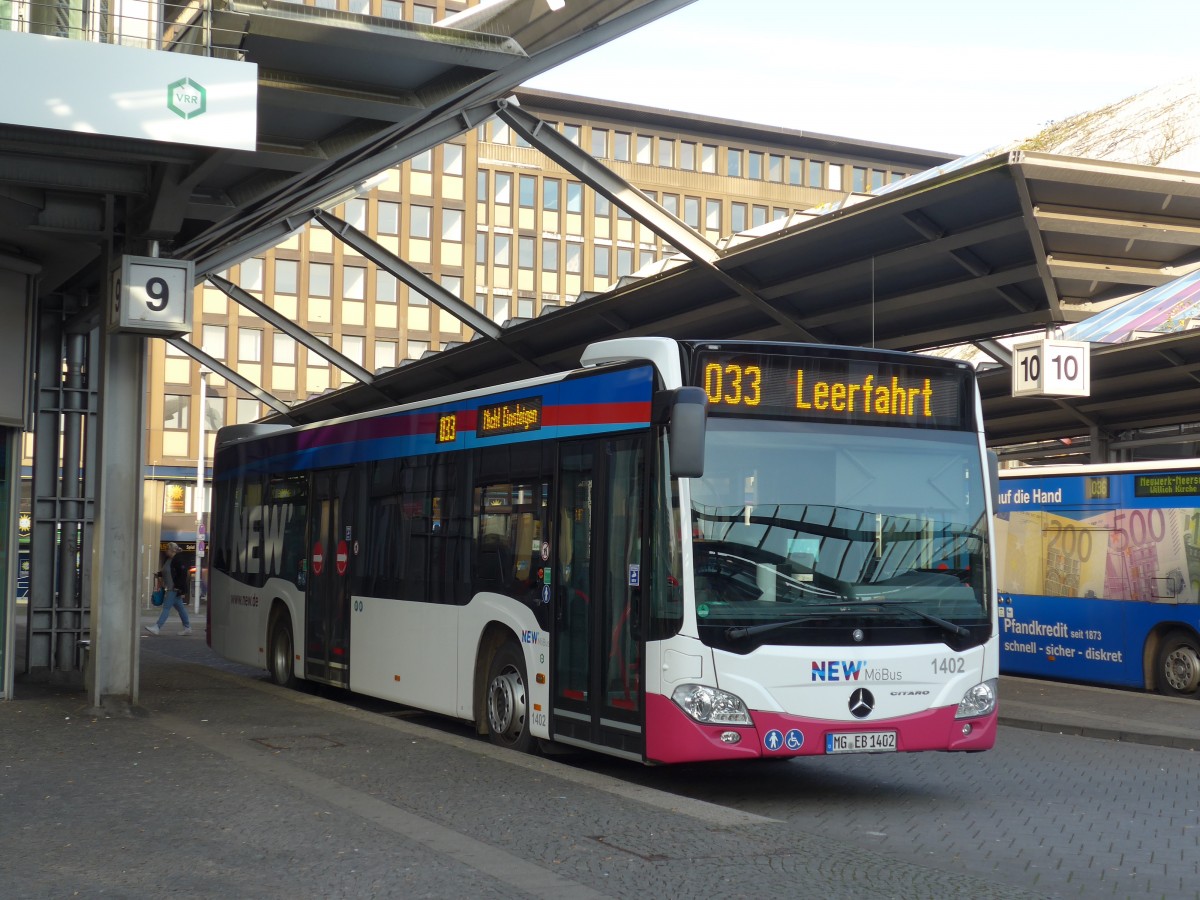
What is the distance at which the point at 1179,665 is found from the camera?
56.9 feet

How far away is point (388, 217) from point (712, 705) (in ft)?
198

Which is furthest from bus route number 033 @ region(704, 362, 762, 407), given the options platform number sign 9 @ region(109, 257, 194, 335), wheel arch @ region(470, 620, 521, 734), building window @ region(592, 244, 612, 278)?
building window @ region(592, 244, 612, 278)

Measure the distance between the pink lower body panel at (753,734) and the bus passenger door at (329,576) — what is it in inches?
250

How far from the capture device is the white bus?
9336 mm

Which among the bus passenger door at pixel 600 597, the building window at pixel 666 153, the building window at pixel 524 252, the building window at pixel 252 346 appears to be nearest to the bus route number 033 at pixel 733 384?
the bus passenger door at pixel 600 597

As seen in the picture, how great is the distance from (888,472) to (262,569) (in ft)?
33.0

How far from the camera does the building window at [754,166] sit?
3103 inches

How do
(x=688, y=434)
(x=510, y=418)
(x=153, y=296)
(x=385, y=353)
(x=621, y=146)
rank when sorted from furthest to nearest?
(x=621, y=146), (x=385, y=353), (x=153, y=296), (x=510, y=418), (x=688, y=434)

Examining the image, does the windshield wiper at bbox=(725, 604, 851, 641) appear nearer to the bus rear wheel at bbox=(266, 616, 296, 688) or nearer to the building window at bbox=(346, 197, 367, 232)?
the bus rear wheel at bbox=(266, 616, 296, 688)

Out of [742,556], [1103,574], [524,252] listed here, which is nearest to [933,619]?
[742,556]

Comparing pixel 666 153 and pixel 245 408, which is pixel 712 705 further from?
pixel 666 153

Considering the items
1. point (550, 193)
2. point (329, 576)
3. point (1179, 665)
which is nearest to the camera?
point (329, 576)

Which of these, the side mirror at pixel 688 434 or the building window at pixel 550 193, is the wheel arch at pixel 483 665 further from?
the building window at pixel 550 193

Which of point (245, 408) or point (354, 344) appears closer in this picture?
point (354, 344)
